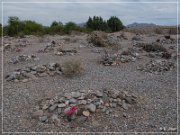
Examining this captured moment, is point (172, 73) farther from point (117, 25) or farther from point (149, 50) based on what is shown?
point (117, 25)

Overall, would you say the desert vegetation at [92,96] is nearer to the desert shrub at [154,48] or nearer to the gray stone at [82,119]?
the gray stone at [82,119]

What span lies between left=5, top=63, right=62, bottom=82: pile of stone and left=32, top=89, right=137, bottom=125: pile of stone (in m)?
2.12

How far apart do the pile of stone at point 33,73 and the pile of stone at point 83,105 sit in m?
2.12

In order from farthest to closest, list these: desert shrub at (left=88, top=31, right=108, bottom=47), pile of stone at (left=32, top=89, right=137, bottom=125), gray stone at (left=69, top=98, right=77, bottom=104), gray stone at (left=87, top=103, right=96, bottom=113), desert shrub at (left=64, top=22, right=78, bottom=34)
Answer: desert shrub at (left=64, top=22, right=78, bottom=34) < desert shrub at (left=88, top=31, right=108, bottom=47) < gray stone at (left=69, top=98, right=77, bottom=104) < gray stone at (left=87, top=103, right=96, bottom=113) < pile of stone at (left=32, top=89, right=137, bottom=125)

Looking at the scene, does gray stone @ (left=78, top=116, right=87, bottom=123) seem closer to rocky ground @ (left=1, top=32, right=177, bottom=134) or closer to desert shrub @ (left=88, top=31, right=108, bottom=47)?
rocky ground @ (left=1, top=32, right=177, bottom=134)

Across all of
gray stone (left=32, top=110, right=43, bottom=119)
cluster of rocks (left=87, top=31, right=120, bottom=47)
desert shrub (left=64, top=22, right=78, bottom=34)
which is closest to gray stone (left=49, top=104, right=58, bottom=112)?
gray stone (left=32, top=110, right=43, bottom=119)

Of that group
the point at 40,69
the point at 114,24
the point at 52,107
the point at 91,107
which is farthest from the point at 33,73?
the point at 114,24

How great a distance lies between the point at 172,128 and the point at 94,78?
11.4ft

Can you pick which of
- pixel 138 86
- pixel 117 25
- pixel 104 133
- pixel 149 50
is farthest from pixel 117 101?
pixel 117 25

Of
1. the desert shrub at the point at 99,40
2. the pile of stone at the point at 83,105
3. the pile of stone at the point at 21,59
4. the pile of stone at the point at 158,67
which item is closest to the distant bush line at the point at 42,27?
the desert shrub at the point at 99,40

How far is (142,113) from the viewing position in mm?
5219

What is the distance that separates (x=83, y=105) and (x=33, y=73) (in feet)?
10.9

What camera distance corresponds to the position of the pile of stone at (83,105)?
16.1ft

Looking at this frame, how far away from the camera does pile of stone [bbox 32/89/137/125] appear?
490cm
